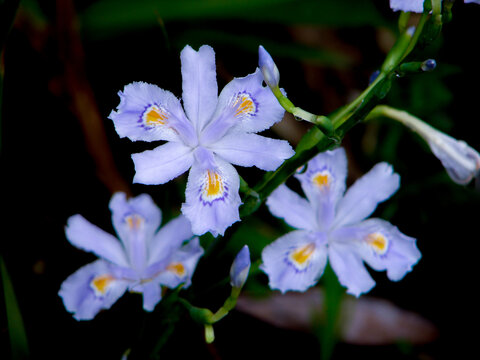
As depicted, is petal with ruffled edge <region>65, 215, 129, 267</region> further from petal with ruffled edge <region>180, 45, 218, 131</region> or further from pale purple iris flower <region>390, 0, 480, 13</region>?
pale purple iris flower <region>390, 0, 480, 13</region>

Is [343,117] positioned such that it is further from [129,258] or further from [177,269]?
[129,258]

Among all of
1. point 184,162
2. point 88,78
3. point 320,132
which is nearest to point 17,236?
point 88,78

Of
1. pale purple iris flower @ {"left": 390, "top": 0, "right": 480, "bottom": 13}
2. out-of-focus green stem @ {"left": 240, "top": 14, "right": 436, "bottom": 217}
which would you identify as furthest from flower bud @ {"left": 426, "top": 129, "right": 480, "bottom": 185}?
pale purple iris flower @ {"left": 390, "top": 0, "right": 480, "bottom": 13}

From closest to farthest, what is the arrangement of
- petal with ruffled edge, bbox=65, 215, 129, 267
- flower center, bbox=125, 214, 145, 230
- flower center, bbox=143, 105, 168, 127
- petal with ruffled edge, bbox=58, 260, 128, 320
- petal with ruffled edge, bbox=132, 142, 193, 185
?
petal with ruffled edge, bbox=132, 142, 193, 185 → flower center, bbox=143, 105, 168, 127 → petal with ruffled edge, bbox=58, 260, 128, 320 → petal with ruffled edge, bbox=65, 215, 129, 267 → flower center, bbox=125, 214, 145, 230

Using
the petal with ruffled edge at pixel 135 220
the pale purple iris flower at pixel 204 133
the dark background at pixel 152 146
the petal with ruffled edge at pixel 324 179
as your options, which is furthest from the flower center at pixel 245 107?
the petal with ruffled edge at pixel 135 220

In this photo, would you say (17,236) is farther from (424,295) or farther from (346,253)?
(424,295)
